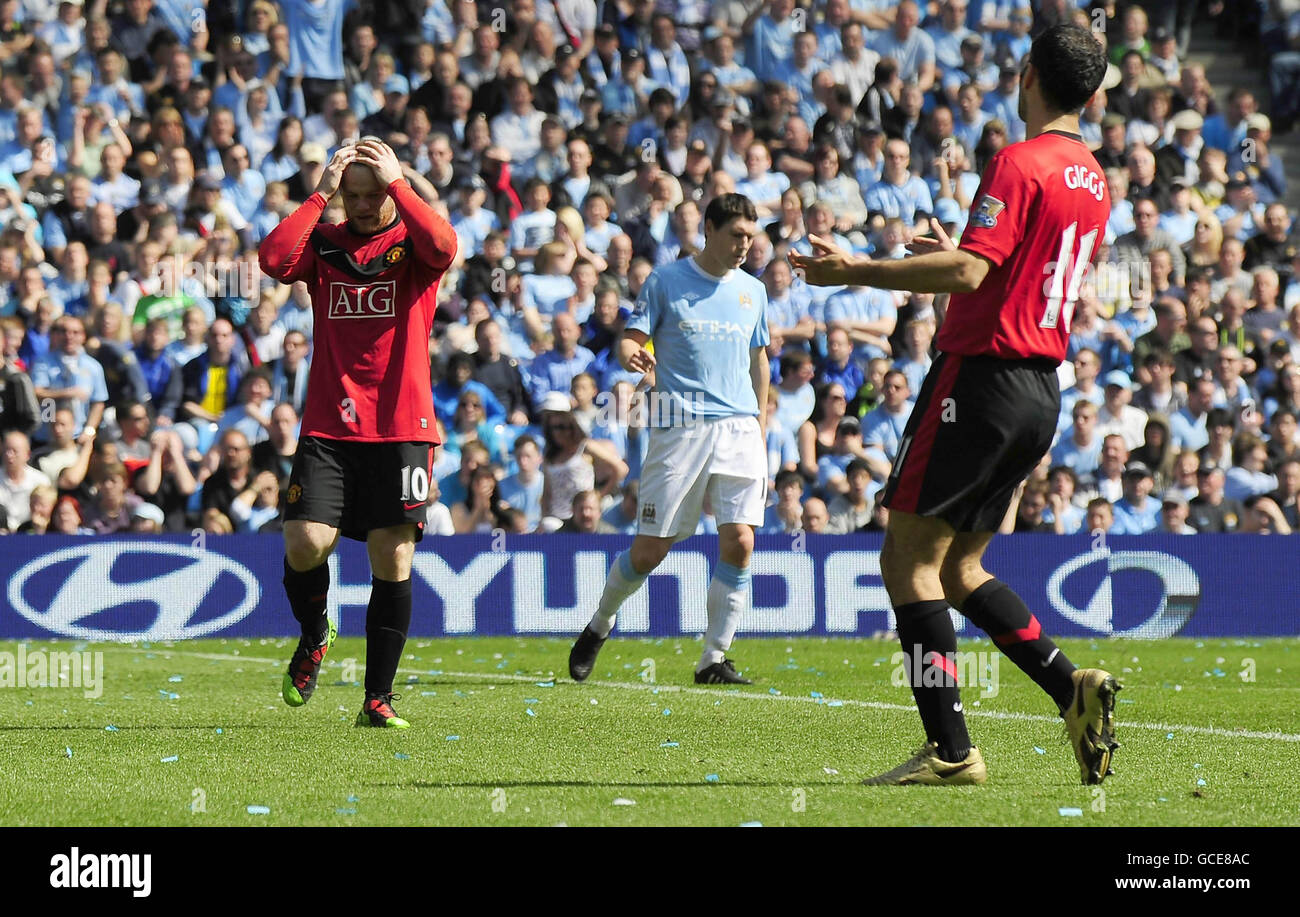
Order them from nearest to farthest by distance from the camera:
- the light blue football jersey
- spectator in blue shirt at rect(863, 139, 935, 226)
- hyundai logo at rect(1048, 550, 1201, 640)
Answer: the light blue football jersey → hyundai logo at rect(1048, 550, 1201, 640) → spectator in blue shirt at rect(863, 139, 935, 226)

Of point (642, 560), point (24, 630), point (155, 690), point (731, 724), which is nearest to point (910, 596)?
point (731, 724)

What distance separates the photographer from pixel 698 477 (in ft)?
31.6

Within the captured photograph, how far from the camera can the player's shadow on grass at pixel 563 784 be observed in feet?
18.6

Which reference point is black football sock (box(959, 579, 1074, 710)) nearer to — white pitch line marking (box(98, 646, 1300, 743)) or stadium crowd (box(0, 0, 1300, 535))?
white pitch line marking (box(98, 646, 1300, 743))

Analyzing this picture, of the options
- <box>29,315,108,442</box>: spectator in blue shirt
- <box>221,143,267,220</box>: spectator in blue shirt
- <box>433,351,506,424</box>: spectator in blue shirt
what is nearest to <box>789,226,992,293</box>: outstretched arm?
<box>433,351,506,424</box>: spectator in blue shirt

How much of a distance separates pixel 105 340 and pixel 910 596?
11216 millimetres

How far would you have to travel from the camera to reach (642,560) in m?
9.54

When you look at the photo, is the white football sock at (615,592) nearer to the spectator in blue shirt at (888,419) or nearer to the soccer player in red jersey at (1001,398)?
the soccer player in red jersey at (1001,398)

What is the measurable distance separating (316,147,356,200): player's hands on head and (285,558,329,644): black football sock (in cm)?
156

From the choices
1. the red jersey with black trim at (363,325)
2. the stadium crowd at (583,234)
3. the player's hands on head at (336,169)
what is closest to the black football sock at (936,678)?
the red jersey with black trim at (363,325)

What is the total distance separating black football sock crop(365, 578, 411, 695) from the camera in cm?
755

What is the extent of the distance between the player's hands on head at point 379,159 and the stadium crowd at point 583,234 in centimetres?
708

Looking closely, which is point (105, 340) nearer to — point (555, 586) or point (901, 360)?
point (555, 586)

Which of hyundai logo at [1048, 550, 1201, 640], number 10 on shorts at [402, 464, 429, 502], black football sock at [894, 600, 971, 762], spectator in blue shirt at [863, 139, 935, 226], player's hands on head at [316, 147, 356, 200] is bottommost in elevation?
hyundai logo at [1048, 550, 1201, 640]
